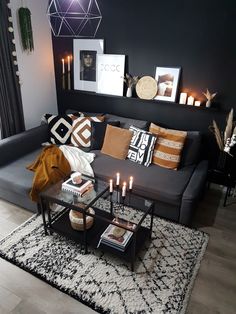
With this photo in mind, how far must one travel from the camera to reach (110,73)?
316 centimetres

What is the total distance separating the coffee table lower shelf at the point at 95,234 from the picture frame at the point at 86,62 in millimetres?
1974

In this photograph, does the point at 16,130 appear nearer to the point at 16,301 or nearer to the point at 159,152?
the point at 159,152

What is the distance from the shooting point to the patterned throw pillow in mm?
3080

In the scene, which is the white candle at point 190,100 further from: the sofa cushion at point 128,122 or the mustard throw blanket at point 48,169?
the mustard throw blanket at point 48,169

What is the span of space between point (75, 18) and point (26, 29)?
2.14 ft

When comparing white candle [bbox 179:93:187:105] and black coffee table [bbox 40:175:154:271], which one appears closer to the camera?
black coffee table [bbox 40:175:154:271]

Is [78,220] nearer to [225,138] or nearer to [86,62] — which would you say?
[225,138]

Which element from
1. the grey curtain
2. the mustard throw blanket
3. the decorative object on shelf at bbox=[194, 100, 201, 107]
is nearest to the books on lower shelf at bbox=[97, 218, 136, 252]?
the mustard throw blanket

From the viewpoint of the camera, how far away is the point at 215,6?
2432 mm

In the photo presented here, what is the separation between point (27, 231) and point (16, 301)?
2.23 ft

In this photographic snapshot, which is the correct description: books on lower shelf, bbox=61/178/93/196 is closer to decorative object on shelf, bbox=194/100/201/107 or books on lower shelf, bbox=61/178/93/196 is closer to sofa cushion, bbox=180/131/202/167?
sofa cushion, bbox=180/131/202/167

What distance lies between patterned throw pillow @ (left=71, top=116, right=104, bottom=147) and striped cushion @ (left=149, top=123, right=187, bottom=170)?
2.87 ft

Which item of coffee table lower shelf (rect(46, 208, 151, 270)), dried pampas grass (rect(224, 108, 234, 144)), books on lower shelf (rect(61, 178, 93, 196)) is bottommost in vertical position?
coffee table lower shelf (rect(46, 208, 151, 270))

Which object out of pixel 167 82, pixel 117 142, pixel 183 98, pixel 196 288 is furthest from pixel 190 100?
pixel 196 288
